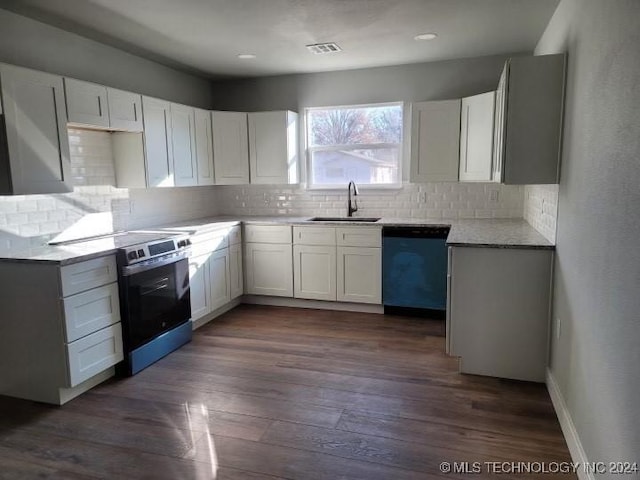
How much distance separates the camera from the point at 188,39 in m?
3.59

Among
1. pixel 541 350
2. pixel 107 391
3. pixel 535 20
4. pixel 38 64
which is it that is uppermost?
pixel 535 20

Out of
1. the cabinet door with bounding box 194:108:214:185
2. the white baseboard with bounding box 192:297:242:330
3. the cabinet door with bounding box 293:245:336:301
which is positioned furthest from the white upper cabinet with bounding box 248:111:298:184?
the white baseboard with bounding box 192:297:242:330

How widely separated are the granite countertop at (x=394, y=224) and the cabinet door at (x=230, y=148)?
56 cm

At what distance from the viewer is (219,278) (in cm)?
432

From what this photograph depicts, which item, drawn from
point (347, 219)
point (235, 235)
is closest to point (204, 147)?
point (235, 235)

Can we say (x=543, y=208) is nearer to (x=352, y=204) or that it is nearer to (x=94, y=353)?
(x=352, y=204)

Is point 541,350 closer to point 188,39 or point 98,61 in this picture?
point 188,39

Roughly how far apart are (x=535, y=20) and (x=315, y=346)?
9.95 ft

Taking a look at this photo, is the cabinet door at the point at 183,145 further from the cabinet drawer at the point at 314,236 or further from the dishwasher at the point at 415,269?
the dishwasher at the point at 415,269

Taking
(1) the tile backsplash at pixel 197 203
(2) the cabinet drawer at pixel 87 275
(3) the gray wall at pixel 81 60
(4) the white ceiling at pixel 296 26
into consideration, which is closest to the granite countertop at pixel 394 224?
(2) the cabinet drawer at pixel 87 275

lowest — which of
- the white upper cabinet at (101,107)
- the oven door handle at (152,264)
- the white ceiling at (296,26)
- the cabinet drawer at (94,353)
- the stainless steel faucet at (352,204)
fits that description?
the cabinet drawer at (94,353)

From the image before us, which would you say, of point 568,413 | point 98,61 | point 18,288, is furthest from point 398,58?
point 18,288

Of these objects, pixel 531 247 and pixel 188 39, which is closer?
pixel 531 247

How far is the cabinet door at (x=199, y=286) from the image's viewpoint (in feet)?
12.7
